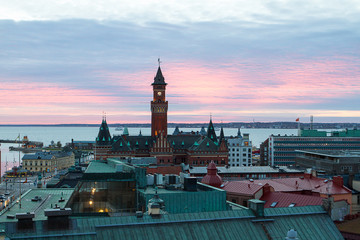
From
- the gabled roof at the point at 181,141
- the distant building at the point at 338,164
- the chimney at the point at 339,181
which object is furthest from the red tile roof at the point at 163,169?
the gabled roof at the point at 181,141

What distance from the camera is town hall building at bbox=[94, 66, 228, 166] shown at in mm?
120938

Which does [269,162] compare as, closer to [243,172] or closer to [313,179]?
[243,172]

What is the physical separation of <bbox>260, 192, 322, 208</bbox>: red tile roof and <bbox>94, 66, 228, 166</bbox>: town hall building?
6633cm

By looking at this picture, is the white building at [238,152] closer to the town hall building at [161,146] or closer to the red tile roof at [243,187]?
the town hall building at [161,146]

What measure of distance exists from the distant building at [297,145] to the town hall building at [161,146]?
1456 inches

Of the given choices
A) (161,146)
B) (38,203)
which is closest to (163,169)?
(38,203)

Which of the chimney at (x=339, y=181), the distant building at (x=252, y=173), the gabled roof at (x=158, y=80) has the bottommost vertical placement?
the distant building at (x=252, y=173)

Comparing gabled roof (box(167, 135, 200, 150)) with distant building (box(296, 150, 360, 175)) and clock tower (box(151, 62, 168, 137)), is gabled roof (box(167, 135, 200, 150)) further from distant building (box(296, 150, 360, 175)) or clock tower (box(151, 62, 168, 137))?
distant building (box(296, 150, 360, 175))

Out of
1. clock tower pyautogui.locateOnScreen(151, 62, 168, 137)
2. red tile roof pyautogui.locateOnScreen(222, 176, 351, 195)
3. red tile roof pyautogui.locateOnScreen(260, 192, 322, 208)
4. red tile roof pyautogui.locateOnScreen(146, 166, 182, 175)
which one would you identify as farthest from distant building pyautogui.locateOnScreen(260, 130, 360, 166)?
red tile roof pyautogui.locateOnScreen(260, 192, 322, 208)

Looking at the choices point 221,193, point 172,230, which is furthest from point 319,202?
point 172,230

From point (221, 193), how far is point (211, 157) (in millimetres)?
Answer: 87956

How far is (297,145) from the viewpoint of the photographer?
6230 inches

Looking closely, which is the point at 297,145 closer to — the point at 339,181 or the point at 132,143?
the point at 132,143

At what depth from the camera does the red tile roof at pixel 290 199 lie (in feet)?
163
